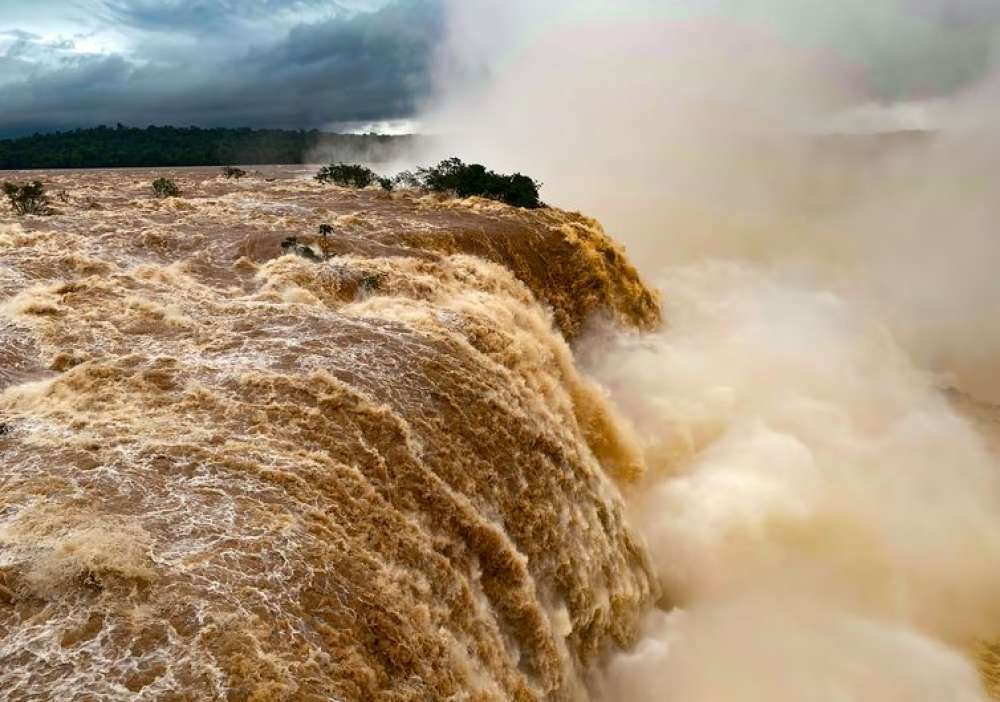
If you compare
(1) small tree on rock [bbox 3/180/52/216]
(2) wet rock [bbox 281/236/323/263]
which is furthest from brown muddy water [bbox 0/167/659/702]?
(1) small tree on rock [bbox 3/180/52/216]

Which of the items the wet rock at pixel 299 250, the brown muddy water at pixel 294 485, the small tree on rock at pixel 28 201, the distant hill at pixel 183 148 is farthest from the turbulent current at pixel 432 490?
the distant hill at pixel 183 148

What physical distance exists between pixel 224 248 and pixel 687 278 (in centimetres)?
2020

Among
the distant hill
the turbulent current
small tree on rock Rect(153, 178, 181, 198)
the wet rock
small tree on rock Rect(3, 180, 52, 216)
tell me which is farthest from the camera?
the distant hill

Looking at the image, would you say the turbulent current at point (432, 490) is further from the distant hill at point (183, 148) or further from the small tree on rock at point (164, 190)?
the distant hill at point (183, 148)

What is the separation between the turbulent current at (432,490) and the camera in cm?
585

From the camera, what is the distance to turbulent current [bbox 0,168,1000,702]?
5848 mm

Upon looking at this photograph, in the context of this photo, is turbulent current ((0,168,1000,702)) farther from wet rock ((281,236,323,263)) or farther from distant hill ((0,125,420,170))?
distant hill ((0,125,420,170))

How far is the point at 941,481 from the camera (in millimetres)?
16547

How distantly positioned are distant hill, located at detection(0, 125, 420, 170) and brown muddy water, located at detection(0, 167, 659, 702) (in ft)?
195

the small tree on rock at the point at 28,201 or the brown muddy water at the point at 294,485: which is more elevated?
the small tree on rock at the point at 28,201

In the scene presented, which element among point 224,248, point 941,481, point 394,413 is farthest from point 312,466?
point 941,481

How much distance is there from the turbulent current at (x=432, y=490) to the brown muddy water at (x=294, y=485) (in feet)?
0.11

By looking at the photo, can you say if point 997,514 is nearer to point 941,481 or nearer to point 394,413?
point 941,481

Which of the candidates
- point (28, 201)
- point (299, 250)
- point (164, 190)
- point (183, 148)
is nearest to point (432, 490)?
point (299, 250)
